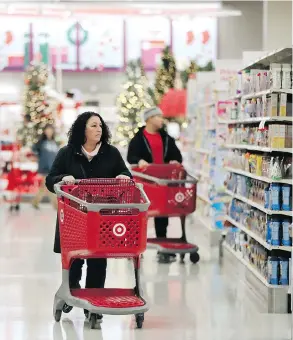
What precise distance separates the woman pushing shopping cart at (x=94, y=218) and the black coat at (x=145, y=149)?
3.33 m

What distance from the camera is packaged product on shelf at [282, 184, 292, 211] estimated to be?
744 cm

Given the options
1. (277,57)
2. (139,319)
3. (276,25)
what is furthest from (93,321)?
(276,25)

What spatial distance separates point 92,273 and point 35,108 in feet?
55.8

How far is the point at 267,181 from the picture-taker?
24.7 feet

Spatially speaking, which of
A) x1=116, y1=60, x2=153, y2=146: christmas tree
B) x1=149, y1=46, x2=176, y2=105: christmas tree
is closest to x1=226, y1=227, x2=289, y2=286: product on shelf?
x1=149, y1=46, x2=176, y2=105: christmas tree

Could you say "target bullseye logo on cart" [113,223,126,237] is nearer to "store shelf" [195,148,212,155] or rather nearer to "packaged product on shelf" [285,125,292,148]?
"packaged product on shelf" [285,125,292,148]

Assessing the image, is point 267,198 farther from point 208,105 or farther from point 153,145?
point 208,105

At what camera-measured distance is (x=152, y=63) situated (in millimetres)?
31328

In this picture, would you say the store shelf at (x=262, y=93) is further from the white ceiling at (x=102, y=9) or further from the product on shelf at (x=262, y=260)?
the white ceiling at (x=102, y=9)

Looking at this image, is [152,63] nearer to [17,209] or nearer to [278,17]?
[17,209]

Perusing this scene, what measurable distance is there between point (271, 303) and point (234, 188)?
2.34 meters

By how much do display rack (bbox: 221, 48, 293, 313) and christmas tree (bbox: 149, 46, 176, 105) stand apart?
50.6 ft

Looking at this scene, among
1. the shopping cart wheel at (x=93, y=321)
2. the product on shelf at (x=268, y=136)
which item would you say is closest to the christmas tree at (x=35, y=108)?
the product on shelf at (x=268, y=136)

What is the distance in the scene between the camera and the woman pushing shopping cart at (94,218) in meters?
6.45
